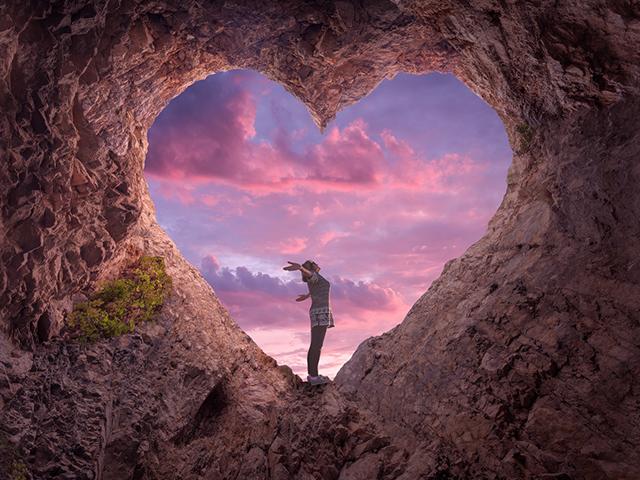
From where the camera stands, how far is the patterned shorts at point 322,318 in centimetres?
1106

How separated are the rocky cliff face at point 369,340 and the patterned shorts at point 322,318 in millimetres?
1228

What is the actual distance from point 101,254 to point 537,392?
916 centimetres

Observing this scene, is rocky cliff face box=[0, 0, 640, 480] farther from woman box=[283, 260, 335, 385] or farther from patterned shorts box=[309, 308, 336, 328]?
patterned shorts box=[309, 308, 336, 328]

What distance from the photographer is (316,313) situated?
1118cm

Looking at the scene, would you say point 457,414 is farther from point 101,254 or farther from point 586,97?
point 101,254

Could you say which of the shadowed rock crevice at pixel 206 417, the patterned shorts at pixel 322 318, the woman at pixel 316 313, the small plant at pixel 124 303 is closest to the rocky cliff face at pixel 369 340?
the shadowed rock crevice at pixel 206 417

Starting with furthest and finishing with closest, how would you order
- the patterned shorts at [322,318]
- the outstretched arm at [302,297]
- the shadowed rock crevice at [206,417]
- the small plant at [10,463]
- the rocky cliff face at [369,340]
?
the outstretched arm at [302,297] → the patterned shorts at [322,318] → the shadowed rock crevice at [206,417] → the rocky cliff face at [369,340] → the small plant at [10,463]

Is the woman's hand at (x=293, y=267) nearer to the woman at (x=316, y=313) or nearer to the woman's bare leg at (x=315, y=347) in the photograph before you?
the woman at (x=316, y=313)

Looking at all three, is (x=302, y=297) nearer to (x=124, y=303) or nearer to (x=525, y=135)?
(x=124, y=303)

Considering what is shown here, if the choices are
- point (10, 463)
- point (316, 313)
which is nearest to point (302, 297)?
point (316, 313)

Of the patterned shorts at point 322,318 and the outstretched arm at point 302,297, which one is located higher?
the outstretched arm at point 302,297

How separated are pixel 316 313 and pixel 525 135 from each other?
6.58 metres

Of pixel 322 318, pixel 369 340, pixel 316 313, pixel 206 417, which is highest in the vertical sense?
pixel 316 313

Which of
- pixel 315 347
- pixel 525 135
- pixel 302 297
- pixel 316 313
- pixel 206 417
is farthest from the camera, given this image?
pixel 302 297
